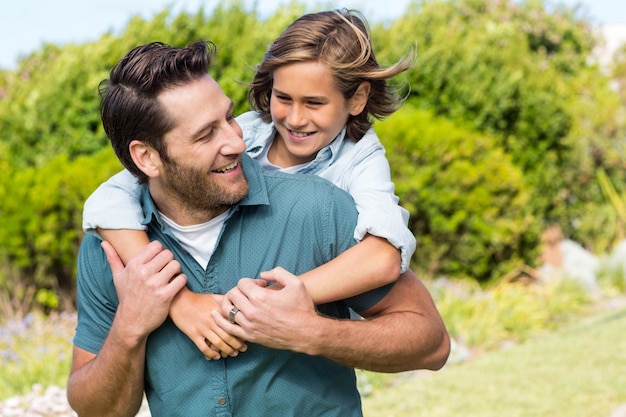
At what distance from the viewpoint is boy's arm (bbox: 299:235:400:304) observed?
246 cm

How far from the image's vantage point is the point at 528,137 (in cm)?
1201

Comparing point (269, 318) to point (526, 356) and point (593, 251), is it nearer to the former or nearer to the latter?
point (526, 356)

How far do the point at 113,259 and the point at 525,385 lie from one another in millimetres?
5345

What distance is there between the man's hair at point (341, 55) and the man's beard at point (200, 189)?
1063 mm

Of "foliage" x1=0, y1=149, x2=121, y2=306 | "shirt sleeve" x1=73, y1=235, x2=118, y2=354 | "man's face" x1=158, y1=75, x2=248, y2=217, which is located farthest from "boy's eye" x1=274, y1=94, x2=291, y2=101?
"foliage" x1=0, y1=149, x2=121, y2=306

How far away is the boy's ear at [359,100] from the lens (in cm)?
358

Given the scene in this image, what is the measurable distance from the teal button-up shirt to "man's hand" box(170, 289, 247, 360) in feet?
0.23

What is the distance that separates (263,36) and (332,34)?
6.41m

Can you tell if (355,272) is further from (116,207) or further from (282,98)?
(282,98)

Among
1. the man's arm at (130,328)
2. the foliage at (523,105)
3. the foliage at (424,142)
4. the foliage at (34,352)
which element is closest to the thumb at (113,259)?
the man's arm at (130,328)

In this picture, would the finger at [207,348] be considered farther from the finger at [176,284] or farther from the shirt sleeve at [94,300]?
the shirt sleeve at [94,300]

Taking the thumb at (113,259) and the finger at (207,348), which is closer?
the finger at (207,348)

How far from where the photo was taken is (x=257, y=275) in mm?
2533

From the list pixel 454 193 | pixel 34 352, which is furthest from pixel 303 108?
pixel 454 193
